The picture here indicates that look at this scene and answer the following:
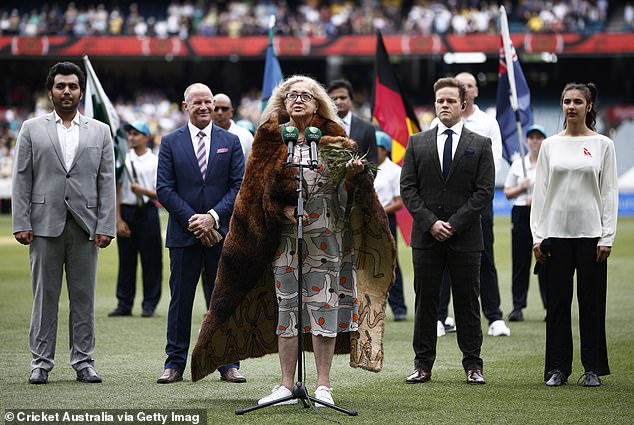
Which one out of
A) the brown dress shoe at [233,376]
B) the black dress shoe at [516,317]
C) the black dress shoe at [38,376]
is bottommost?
the black dress shoe at [516,317]

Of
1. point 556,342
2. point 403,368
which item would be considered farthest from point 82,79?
point 556,342

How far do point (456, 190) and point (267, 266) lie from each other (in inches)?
68.3

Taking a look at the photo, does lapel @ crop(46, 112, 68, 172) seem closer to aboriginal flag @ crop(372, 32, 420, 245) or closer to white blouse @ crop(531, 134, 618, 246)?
white blouse @ crop(531, 134, 618, 246)

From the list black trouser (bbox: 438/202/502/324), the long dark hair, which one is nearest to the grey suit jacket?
the long dark hair

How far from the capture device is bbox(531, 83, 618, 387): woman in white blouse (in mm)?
8000

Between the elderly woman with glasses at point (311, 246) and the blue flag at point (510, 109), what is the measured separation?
586 centimetres

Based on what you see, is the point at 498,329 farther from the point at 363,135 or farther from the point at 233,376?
the point at 233,376

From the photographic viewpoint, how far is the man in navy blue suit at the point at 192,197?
8.15m

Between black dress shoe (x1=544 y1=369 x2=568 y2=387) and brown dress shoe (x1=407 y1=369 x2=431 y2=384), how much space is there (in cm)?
88

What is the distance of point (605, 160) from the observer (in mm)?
8031

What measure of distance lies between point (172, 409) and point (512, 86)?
21.0 ft

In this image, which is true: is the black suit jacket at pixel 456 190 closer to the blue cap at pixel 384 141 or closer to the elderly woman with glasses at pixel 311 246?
the elderly woman with glasses at pixel 311 246

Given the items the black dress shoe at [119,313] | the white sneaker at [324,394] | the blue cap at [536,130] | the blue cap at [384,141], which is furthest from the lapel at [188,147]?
the blue cap at [536,130]

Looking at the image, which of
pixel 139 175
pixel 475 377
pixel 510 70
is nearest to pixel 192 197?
pixel 475 377
